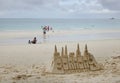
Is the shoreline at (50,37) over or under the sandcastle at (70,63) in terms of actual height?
under

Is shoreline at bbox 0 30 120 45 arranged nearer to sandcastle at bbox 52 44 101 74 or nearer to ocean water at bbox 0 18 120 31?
sandcastle at bbox 52 44 101 74

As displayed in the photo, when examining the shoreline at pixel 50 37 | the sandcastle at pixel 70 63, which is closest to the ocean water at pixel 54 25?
the shoreline at pixel 50 37

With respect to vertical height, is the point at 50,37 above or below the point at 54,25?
above

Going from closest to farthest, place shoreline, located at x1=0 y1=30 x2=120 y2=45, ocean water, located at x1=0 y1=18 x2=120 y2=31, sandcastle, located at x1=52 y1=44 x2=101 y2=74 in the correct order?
sandcastle, located at x1=52 y1=44 x2=101 y2=74, shoreline, located at x1=0 y1=30 x2=120 y2=45, ocean water, located at x1=0 y1=18 x2=120 y2=31

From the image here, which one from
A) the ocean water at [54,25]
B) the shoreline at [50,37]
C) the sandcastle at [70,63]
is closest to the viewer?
the sandcastle at [70,63]

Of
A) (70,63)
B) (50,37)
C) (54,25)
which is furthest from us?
(54,25)

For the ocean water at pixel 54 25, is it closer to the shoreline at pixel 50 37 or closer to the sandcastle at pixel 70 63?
the shoreline at pixel 50 37

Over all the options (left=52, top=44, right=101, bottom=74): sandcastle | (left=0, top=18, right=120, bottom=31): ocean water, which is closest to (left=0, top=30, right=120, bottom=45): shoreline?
(left=52, top=44, right=101, bottom=74): sandcastle

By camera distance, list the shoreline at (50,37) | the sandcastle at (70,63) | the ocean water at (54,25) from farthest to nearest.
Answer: the ocean water at (54,25)
the shoreline at (50,37)
the sandcastle at (70,63)

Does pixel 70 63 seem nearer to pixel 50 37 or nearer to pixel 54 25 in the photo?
pixel 50 37

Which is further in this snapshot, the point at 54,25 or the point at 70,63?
the point at 54,25

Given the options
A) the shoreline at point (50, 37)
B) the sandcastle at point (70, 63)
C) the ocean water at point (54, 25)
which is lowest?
the ocean water at point (54, 25)

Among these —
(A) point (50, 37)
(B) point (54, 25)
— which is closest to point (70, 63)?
(A) point (50, 37)

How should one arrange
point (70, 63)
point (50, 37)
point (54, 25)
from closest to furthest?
point (70, 63), point (50, 37), point (54, 25)
